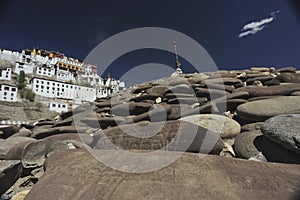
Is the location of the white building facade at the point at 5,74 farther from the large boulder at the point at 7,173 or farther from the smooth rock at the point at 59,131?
the large boulder at the point at 7,173

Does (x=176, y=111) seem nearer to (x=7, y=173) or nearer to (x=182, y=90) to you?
(x=182, y=90)

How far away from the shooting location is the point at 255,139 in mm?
2979

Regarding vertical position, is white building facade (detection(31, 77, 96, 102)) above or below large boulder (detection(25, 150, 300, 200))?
above

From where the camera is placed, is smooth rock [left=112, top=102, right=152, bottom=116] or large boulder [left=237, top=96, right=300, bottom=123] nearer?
large boulder [left=237, top=96, right=300, bottom=123]

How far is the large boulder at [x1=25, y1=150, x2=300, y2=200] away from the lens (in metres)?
1.57

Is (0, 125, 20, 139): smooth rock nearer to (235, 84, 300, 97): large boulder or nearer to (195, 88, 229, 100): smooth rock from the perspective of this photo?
(195, 88, 229, 100): smooth rock

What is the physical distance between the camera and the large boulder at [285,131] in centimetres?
225

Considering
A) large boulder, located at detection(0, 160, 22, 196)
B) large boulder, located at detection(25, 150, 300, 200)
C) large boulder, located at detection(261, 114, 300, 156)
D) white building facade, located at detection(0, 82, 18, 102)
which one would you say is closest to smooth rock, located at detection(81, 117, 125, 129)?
large boulder, located at detection(0, 160, 22, 196)

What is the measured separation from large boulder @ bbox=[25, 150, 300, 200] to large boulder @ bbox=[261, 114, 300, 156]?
36cm

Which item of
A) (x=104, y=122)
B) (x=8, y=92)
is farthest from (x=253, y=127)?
(x=8, y=92)

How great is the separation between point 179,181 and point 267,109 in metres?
2.85

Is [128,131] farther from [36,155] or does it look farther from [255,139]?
[255,139]

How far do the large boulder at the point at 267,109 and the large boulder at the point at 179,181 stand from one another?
179 centimetres

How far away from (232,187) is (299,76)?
657 centimetres
